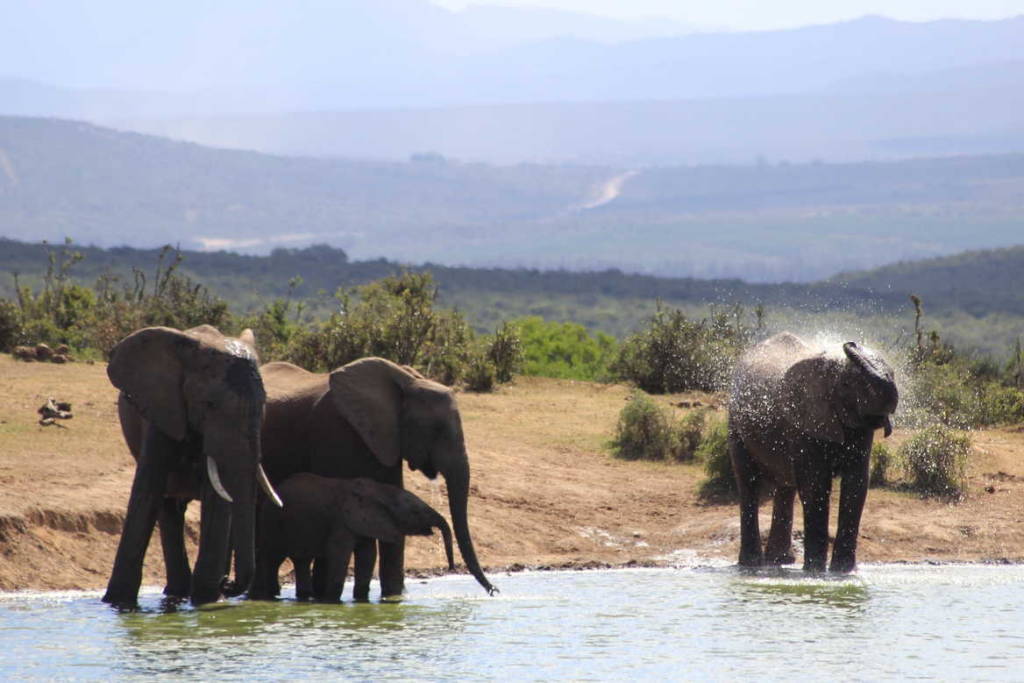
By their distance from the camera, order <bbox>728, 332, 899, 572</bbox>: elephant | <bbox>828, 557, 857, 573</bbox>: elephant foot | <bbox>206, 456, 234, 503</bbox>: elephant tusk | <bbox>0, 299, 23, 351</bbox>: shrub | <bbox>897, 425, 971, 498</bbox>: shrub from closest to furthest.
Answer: <bbox>206, 456, 234, 503</bbox>: elephant tusk → <bbox>728, 332, 899, 572</bbox>: elephant → <bbox>828, 557, 857, 573</bbox>: elephant foot → <bbox>897, 425, 971, 498</bbox>: shrub → <bbox>0, 299, 23, 351</bbox>: shrub

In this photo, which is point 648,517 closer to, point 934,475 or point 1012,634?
point 934,475

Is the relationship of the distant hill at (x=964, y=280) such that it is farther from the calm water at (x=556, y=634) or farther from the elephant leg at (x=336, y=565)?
the elephant leg at (x=336, y=565)

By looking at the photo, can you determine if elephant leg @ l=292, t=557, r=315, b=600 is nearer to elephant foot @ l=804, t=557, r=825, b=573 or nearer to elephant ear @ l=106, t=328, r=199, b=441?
elephant ear @ l=106, t=328, r=199, b=441

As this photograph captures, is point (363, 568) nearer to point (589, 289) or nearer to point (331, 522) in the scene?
point (331, 522)

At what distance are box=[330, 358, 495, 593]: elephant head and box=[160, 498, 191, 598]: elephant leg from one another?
1607mm

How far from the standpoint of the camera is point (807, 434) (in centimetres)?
1686

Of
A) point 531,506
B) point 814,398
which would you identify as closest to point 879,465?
point 531,506

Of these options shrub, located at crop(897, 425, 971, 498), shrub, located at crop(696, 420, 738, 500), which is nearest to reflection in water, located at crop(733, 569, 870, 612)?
shrub, located at crop(696, 420, 738, 500)

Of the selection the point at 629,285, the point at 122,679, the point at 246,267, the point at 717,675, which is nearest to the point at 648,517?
the point at 717,675

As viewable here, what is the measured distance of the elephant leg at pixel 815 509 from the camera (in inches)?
666

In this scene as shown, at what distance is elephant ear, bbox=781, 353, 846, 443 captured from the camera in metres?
16.5

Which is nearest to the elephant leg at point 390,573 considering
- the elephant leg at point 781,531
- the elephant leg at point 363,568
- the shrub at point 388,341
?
the elephant leg at point 363,568

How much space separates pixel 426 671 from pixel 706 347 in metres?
19.7

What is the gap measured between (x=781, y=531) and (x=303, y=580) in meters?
5.44
